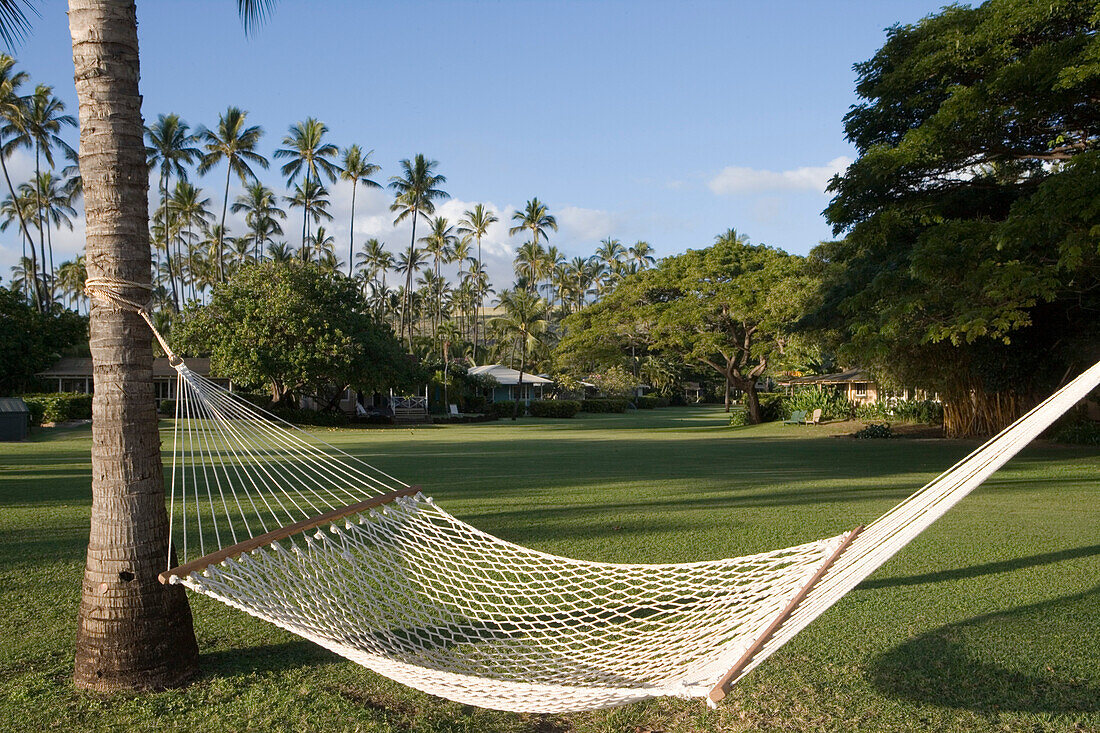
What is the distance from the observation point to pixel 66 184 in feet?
119

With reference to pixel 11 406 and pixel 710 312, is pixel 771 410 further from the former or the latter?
pixel 11 406

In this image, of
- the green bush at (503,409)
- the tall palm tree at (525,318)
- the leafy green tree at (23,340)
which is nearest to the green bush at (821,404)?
the green bush at (503,409)

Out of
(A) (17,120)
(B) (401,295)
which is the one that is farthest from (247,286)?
(B) (401,295)

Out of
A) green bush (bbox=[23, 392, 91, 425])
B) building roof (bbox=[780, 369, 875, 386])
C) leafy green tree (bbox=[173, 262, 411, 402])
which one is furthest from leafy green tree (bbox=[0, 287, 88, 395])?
building roof (bbox=[780, 369, 875, 386])

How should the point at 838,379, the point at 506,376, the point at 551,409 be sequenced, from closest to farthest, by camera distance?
1. the point at 838,379
2. the point at 551,409
3. the point at 506,376

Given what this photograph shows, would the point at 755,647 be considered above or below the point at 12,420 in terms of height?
below

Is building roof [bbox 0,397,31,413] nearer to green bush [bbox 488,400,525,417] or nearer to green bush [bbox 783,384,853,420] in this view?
green bush [bbox 488,400,525,417]

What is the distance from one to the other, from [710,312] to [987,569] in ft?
59.4

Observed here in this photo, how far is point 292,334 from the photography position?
22.7 meters

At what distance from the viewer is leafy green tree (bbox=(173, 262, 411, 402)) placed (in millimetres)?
22266

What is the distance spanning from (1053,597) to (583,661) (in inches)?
114

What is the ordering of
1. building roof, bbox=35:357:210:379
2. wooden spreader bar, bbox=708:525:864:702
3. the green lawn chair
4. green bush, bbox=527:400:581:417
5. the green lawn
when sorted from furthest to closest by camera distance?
1. green bush, bbox=527:400:581:417
2. building roof, bbox=35:357:210:379
3. the green lawn chair
4. the green lawn
5. wooden spreader bar, bbox=708:525:864:702

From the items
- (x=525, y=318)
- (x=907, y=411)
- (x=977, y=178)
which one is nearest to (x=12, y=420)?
(x=977, y=178)

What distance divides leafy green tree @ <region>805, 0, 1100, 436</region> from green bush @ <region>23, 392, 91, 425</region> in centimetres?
1921
